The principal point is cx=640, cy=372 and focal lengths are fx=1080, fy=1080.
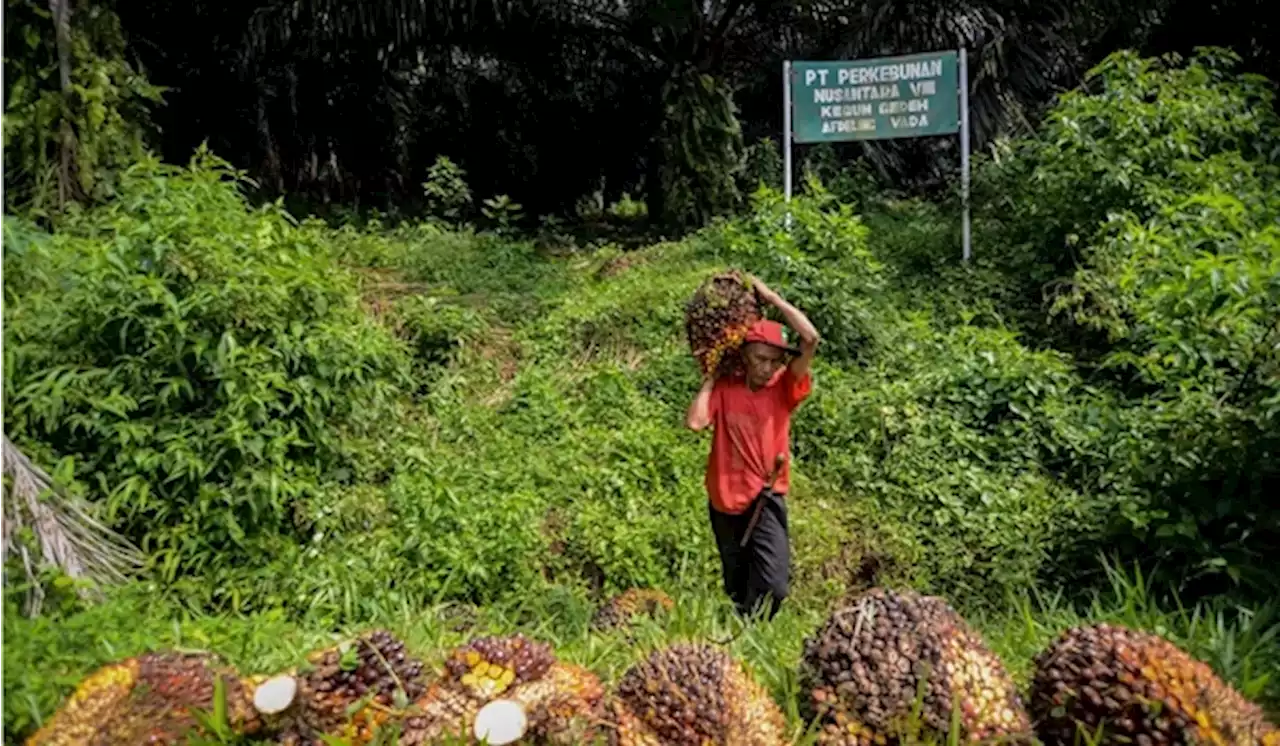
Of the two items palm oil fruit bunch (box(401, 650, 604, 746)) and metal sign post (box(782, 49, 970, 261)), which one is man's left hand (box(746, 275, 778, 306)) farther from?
metal sign post (box(782, 49, 970, 261))

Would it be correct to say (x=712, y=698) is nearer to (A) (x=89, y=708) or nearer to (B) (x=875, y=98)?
(A) (x=89, y=708)

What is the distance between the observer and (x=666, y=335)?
616cm

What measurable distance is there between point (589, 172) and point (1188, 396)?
27.5ft

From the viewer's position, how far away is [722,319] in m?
3.60

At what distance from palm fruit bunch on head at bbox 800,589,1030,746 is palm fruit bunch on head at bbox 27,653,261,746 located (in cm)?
118

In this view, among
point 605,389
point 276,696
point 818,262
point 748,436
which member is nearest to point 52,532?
point 276,696

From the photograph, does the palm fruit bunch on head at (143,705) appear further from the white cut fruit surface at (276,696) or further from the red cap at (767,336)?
the red cap at (767,336)

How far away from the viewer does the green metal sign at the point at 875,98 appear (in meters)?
7.24

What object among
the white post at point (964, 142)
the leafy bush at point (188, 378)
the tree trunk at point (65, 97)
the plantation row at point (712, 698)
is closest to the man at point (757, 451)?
the plantation row at point (712, 698)

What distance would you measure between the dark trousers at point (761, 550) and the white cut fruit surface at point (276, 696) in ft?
5.44

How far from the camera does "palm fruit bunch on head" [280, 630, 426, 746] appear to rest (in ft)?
7.22

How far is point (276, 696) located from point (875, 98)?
6180 millimetres

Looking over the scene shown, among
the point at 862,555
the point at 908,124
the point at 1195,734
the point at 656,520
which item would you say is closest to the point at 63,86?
the point at 656,520

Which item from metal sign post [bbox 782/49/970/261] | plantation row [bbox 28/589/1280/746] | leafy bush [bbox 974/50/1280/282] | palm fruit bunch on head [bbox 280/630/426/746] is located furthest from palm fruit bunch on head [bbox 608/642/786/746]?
metal sign post [bbox 782/49/970/261]
